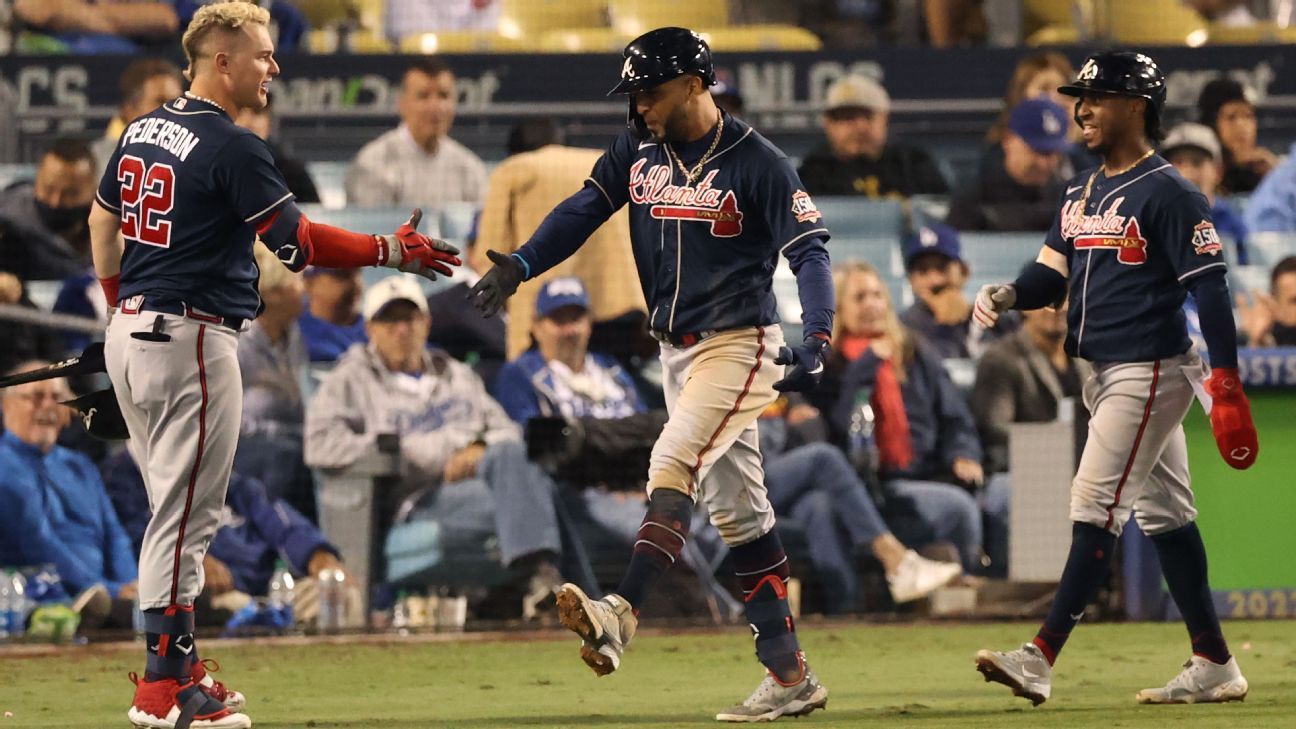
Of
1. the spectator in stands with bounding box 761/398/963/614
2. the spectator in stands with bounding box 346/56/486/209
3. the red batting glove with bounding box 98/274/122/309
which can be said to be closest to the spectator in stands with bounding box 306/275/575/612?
the spectator in stands with bounding box 761/398/963/614

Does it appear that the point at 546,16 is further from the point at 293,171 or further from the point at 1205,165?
the point at 1205,165

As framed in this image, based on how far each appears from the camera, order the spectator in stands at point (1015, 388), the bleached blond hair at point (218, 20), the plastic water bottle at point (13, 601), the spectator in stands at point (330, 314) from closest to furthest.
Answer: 1. the bleached blond hair at point (218, 20)
2. the plastic water bottle at point (13, 601)
3. the spectator in stands at point (1015, 388)
4. the spectator in stands at point (330, 314)

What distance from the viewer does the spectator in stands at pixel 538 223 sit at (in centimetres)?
→ 1014

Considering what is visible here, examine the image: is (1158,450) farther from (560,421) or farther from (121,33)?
(121,33)

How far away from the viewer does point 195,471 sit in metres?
5.39

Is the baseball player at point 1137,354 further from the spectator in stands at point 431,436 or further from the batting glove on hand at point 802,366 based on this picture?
the spectator in stands at point 431,436

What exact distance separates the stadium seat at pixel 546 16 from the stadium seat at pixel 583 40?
10 centimetres

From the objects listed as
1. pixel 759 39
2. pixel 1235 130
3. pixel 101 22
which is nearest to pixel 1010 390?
pixel 1235 130

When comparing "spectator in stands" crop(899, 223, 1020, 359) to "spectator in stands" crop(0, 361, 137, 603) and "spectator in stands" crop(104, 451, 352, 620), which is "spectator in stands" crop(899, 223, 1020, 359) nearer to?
"spectator in stands" crop(104, 451, 352, 620)

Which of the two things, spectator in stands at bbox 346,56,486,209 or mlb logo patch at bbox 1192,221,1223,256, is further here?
spectator in stands at bbox 346,56,486,209

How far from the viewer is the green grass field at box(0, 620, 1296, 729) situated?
5859 millimetres

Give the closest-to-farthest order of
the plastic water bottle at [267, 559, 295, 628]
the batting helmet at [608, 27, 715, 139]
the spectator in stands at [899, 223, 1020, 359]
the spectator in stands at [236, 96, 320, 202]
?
the batting helmet at [608, 27, 715, 139], the plastic water bottle at [267, 559, 295, 628], the spectator in stands at [899, 223, 1020, 359], the spectator in stands at [236, 96, 320, 202]

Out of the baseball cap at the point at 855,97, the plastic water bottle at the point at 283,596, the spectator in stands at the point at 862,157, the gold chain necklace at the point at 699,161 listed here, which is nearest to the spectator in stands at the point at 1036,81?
the spectator in stands at the point at 862,157

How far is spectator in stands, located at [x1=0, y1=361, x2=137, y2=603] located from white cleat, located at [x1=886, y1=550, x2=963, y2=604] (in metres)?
3.37
